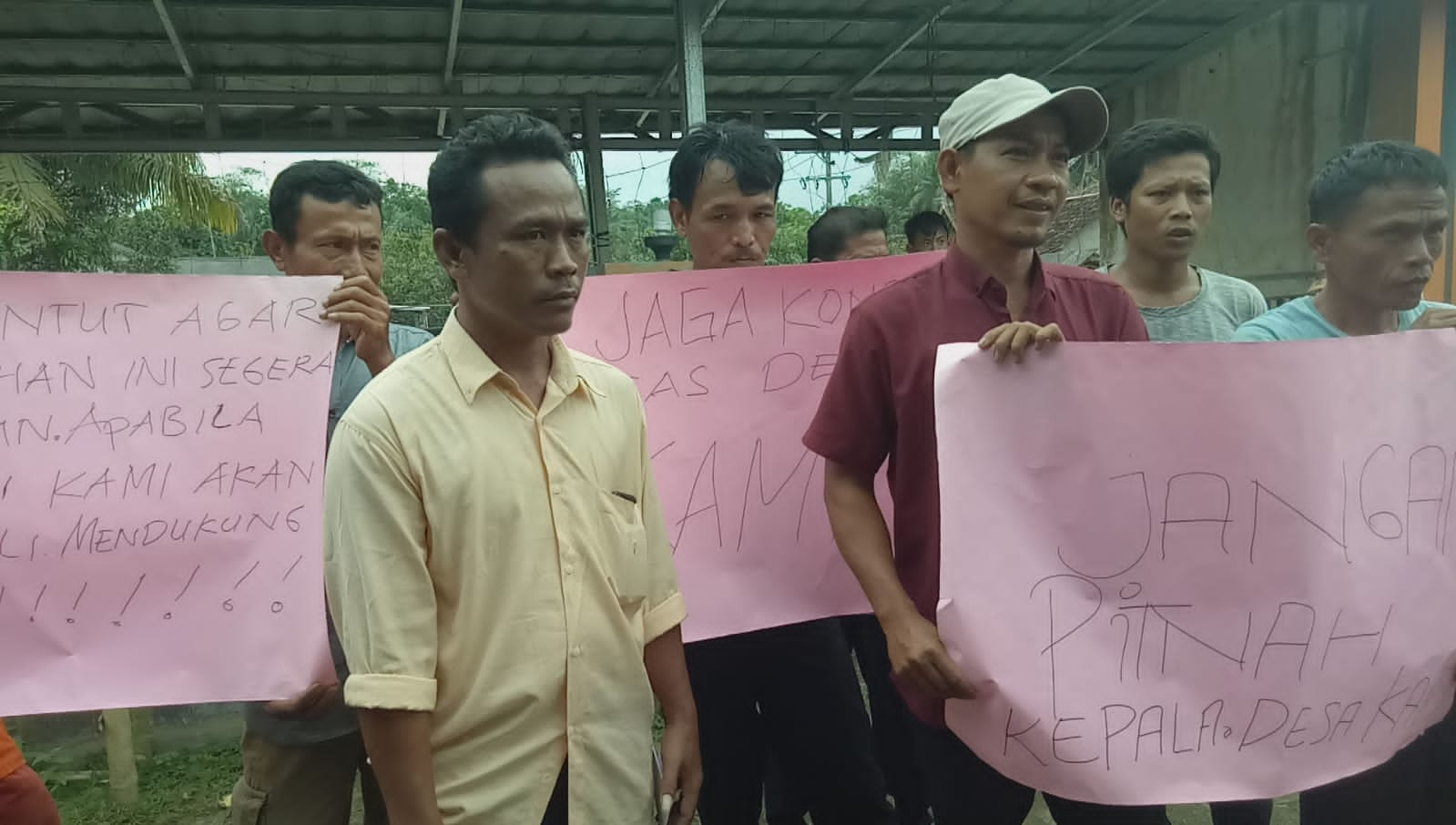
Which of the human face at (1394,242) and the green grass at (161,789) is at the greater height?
the human face at (1394,242)

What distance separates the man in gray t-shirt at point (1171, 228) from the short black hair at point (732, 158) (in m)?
0.87

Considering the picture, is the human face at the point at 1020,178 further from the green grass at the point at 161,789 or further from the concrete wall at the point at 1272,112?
the concrete wall at the point at 1272,112

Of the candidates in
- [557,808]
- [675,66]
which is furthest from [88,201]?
[557,808]

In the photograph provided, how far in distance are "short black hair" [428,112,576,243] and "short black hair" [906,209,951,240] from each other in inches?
123

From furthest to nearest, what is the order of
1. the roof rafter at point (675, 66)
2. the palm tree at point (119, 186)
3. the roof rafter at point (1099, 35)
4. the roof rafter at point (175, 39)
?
the palm tree at point (119, 186), the roof rafter at point (1099, 35), the roof rafter at point (675, 66), the roof rafter at point (175, 39)

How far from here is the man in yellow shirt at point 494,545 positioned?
119 cm

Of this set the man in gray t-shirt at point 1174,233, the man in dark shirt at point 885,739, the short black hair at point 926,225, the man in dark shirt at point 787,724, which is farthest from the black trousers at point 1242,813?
the short black hair at point 926,225

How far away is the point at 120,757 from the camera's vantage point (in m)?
3.62

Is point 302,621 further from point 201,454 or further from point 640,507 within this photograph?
point 640,507

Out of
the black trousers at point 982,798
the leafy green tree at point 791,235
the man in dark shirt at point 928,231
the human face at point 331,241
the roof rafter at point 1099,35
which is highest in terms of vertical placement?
the roof rafter at point 1099,35

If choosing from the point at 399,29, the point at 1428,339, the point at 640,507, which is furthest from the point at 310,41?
the point at 1428,339

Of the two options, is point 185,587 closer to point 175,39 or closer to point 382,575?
point 382,575

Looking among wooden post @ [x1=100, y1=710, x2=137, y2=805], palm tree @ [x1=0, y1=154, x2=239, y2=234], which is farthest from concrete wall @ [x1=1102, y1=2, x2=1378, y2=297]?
palm tree @ [x1=0, y1=154, x2=239, y2=234]

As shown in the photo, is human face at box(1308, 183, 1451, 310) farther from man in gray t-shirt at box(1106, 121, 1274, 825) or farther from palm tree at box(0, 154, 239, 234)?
palm tree at box(0, 154, 239, 234)
